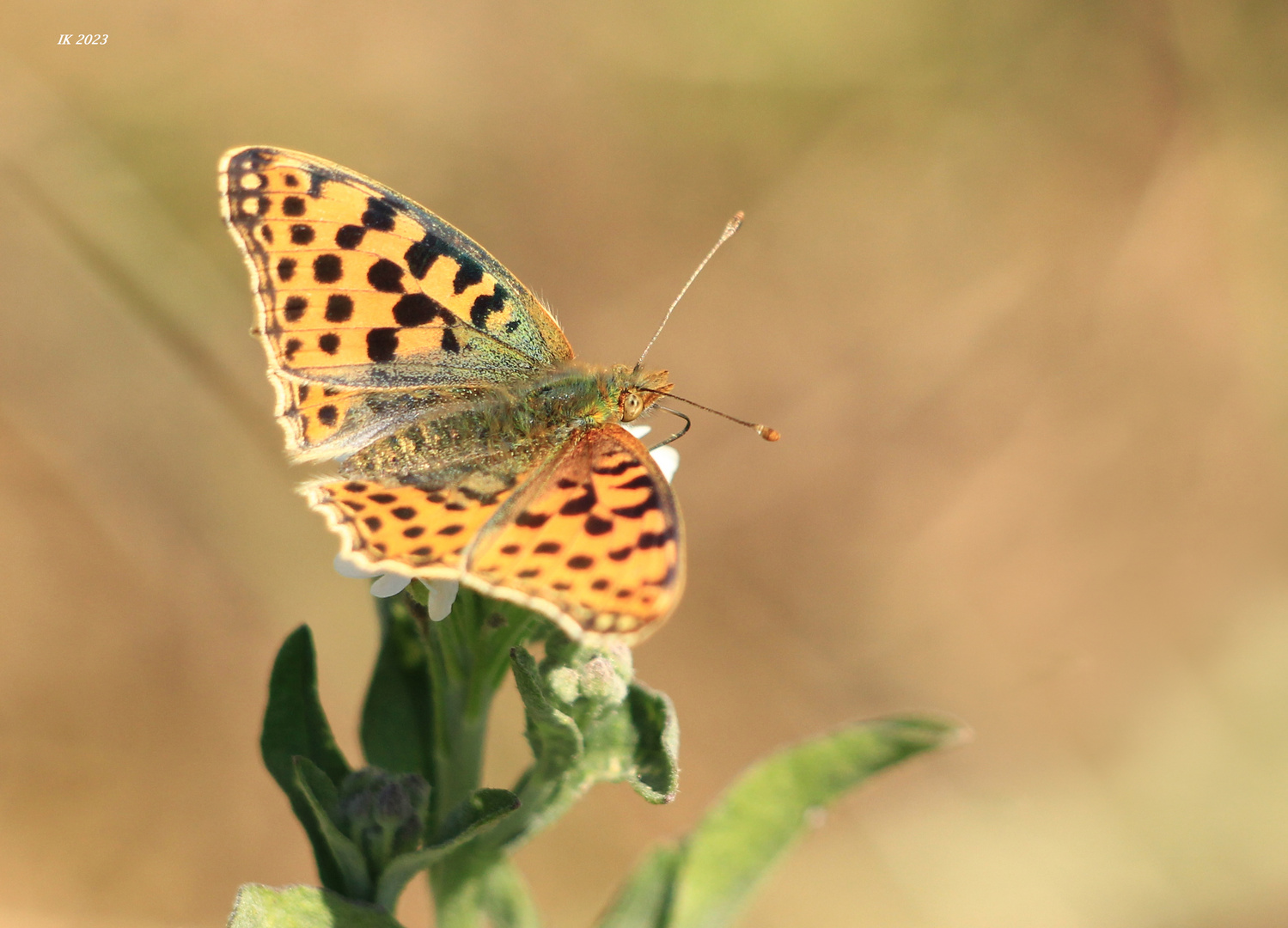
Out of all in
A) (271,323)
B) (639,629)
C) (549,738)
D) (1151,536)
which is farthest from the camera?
(1151,536)

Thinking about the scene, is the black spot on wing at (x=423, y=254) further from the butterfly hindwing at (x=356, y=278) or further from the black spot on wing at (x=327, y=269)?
the black spot on wing at (x=327, y=269)

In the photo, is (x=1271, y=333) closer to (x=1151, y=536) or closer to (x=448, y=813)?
(x=1151, y=536)

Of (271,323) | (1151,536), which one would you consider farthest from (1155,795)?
(271,323)

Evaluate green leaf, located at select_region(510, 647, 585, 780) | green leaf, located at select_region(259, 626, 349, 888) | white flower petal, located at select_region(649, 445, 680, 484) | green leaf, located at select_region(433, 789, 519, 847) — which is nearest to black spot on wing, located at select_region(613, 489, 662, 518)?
green leaf, located at select_region(510, 647, 585, 780)

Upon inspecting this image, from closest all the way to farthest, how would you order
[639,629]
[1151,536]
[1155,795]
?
[639,629]
[1155,795]
[1151,536]

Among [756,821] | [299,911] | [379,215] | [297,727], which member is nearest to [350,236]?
[379,215]

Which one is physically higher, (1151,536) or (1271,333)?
(1271,333)

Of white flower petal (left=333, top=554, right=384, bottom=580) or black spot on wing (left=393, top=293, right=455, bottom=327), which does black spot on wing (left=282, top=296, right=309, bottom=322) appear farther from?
white flower petal (left=333, top=554, right=384, bottom=580)
